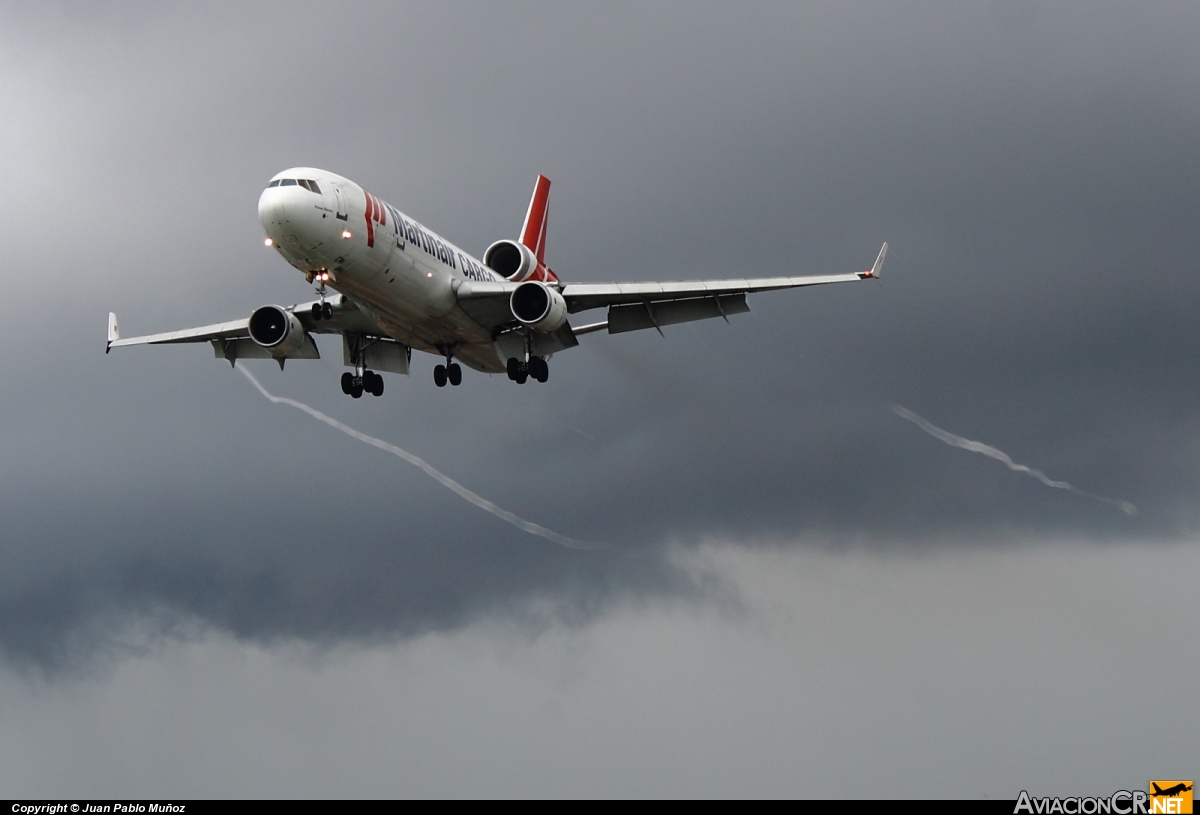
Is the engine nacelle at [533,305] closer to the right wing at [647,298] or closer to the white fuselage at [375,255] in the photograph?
the right wing at [647,298]

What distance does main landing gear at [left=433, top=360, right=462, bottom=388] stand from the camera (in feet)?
183

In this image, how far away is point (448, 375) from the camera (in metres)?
55.8

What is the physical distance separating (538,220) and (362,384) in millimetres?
14663

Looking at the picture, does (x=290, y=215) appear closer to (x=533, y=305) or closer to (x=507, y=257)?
(x=533, y=305)

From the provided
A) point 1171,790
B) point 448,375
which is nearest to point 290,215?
point 448,375

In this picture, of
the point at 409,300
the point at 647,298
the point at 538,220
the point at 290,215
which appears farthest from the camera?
the point at 538,220

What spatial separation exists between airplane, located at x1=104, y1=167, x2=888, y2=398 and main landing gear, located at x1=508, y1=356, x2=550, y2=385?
0.04 metres

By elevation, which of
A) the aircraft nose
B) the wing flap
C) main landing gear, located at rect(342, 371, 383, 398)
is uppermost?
the wing flap

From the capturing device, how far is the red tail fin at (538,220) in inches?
2606

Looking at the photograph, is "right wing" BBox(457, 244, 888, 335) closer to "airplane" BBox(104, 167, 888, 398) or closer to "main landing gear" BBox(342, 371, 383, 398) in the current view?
"airplane" BBox(104, 167, 888, 398)

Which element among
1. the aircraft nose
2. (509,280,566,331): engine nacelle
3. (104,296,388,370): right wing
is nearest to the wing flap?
(509,280,566,331): engine nacelle

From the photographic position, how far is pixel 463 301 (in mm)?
50844
